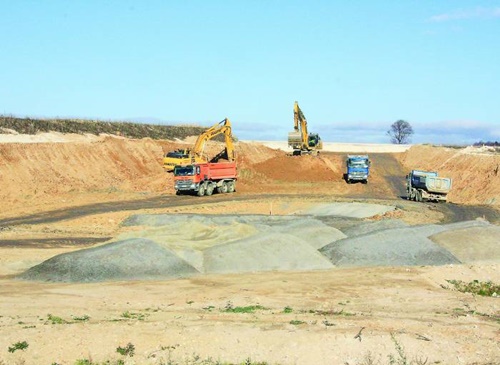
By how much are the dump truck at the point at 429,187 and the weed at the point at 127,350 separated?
1737 inches

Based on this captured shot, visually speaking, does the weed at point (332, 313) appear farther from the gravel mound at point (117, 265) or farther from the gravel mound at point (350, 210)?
the gravel mound at point (350, 210)

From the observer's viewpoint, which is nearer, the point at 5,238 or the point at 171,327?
the point at 171,327

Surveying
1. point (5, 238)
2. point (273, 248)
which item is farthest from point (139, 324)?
point (5, 238)

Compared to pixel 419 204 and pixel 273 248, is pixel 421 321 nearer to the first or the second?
pixel 273 248

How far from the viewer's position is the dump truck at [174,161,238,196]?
57531 mm

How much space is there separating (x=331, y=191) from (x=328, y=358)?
5120cm

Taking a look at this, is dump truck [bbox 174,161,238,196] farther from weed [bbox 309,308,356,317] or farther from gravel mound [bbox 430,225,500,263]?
weed [bbox 309,308,356,317]

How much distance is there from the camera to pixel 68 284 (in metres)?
26.3

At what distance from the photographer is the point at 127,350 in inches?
627

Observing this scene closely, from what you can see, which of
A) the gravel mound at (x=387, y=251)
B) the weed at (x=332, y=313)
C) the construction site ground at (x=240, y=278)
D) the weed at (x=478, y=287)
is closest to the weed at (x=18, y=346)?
the construction site ground at (x=240, y=278)

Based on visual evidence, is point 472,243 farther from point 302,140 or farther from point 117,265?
point 302,140

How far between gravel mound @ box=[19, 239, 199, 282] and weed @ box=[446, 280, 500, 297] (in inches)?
407

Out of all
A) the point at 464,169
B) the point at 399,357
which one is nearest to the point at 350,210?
the point at 399,357

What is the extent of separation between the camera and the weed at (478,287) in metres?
25.6
